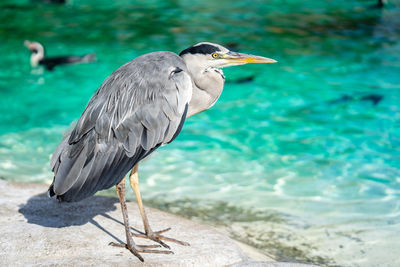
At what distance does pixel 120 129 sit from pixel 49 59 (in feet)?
23.2

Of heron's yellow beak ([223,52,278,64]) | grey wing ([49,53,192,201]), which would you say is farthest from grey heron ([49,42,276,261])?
heron's yellow beak ([223,52,278,64])

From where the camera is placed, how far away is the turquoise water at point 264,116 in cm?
555

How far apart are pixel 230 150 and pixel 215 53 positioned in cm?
337

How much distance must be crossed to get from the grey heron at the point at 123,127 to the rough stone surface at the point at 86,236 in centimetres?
18

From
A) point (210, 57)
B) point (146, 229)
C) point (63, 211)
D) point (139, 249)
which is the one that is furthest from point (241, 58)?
point (63, 211)

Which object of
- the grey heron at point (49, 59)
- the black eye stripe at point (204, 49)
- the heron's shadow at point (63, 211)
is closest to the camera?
the black eye stripe at point (204, 49)

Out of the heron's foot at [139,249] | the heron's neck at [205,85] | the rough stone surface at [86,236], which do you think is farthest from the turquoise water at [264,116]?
the heron's neck at [205,85]

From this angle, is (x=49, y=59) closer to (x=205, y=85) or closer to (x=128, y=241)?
(x=205, y=85)

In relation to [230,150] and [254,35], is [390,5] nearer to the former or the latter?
[254,35]

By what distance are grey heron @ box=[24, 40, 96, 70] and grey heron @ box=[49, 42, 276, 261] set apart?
6.52 m

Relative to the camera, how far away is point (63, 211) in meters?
4.38

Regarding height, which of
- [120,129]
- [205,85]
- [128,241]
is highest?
[205,85]

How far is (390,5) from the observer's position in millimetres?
14781

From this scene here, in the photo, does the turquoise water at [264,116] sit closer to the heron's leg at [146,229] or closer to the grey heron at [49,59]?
the grey heron at [49,59]
